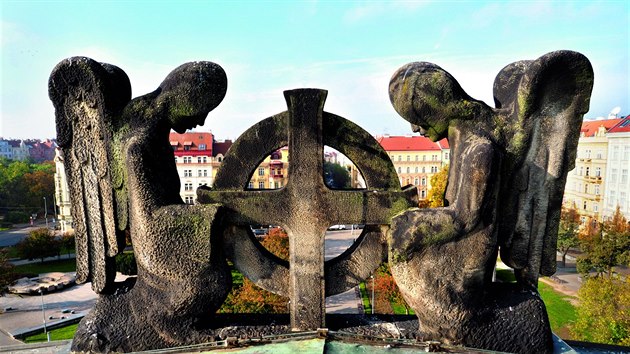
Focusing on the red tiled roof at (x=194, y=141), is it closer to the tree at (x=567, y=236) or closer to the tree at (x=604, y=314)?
the tree at (x=567, y=236)

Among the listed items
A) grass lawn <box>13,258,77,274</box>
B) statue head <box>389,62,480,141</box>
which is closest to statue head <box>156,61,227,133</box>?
statue head <box>389,62,480,141</box>

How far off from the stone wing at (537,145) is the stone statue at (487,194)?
0.01 meters

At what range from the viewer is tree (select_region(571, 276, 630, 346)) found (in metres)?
14.0

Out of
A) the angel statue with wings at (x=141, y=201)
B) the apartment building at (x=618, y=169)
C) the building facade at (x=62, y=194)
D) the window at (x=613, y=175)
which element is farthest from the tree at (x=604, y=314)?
the building facade at (x=62, y=194)

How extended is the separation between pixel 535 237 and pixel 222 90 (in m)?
3.94

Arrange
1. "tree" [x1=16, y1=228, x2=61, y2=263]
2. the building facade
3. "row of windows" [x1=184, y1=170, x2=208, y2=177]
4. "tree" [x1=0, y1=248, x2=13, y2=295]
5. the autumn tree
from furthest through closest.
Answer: "row of windows" [x1=184, y1=170, x2=208, y2=177]
the building facade
"tree" [x1=16, y1=228, x2=61, y2=263]
"tree" [x1=0, y1=248, x2=13, y2=295]
the autumn tree

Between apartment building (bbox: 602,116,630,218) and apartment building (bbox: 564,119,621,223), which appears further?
apartment building (bbox: 564,119,621,223)

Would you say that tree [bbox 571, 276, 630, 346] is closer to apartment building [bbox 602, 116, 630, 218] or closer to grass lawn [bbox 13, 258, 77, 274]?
apartment building [bbox 602, 116, 630, 218]

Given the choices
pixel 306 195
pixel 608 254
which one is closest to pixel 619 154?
pixel 608 254

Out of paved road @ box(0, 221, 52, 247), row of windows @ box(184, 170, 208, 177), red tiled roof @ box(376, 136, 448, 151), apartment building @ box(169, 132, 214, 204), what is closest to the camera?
apartment building @ box(169, 132, 214, 204)

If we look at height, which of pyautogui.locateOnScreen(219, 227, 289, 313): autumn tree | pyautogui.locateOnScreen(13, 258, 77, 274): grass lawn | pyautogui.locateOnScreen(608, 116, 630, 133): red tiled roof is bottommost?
pyautogui.locateOnScreen(13, 258, 77, 274): grass lawn

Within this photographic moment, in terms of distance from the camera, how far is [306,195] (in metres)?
4.74

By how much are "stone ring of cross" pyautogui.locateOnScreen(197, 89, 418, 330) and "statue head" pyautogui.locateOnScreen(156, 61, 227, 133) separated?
570 mm

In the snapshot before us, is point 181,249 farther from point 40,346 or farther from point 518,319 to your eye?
point 518,319
